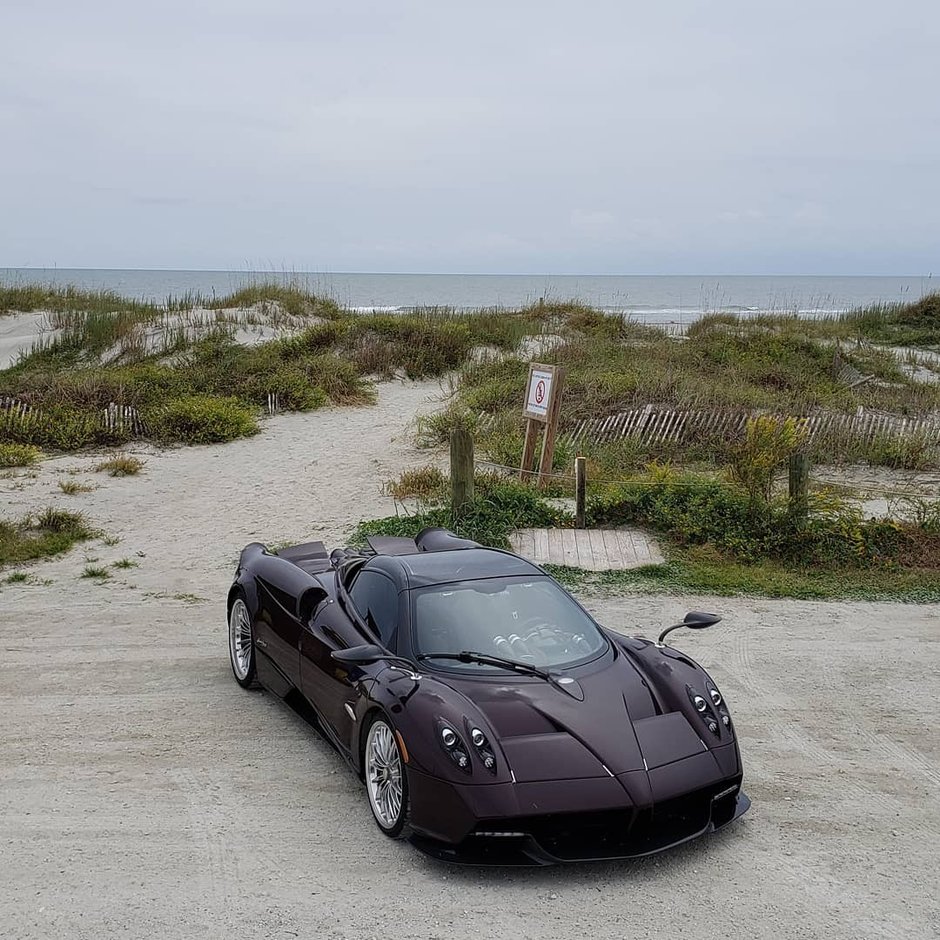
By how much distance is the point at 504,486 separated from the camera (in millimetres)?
12820

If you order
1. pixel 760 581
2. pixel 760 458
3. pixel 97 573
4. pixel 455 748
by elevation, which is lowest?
pixel 97 573

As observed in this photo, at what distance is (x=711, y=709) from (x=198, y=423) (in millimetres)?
14585

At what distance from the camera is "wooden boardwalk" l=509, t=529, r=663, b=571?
35.3ft

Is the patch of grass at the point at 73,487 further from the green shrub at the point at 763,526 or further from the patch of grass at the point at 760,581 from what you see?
the patch of grass at the point at 760,581

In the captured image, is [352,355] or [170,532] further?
[352,355]

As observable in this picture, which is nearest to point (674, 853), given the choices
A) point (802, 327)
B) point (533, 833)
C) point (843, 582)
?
point (533, 833)

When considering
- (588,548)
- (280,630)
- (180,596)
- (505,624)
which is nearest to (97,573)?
(180,596)

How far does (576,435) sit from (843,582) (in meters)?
7.53

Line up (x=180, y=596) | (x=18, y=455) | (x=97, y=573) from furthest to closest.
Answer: (x=18, y=455) < (x=97, y=573) < (x=180, y=596)

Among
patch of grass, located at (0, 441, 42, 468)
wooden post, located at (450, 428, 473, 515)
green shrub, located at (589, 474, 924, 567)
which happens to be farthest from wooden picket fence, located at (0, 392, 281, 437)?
green shrub, located at (589, 474, 924, 567)

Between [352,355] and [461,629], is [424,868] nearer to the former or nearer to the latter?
[461,629]

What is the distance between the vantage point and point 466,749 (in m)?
4.85

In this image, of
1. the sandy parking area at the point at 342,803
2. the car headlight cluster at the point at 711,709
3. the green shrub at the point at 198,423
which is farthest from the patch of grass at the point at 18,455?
the car headlight cluster at the point at 711,709

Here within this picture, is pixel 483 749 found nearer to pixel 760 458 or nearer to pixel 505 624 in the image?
pixel 505 624
